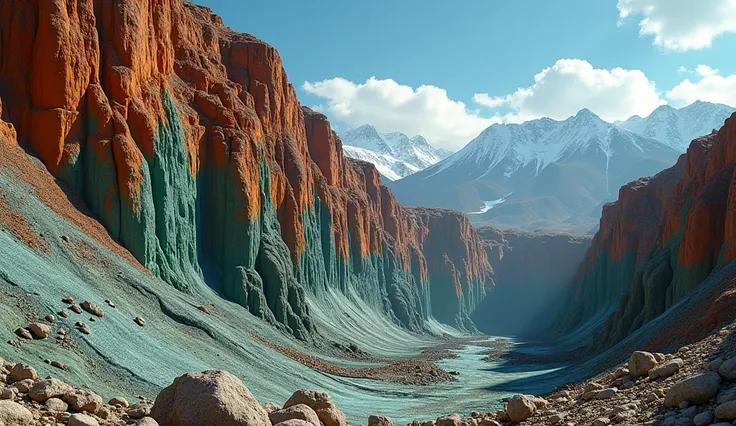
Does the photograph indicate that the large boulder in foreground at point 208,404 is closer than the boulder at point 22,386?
Yes

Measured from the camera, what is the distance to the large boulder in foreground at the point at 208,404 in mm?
10898

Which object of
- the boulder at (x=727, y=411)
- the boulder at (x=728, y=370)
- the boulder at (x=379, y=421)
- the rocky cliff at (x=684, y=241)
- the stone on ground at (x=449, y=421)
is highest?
the rocky cliff at (x=684, y=241)

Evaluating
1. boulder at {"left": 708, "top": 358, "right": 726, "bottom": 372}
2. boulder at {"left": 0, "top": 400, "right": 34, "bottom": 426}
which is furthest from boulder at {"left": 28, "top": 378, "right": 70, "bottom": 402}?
boulder at {"left": 708, "top": 358, "right": 726, "bottom": 372}

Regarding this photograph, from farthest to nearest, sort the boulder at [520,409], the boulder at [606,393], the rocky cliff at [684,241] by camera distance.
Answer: the rocky cliff at [684,241] → the boulder at [520,409] → the boulder at [606,393]

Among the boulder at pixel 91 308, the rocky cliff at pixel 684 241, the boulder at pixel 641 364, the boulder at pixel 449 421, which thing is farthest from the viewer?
the rocky cliff at pixel 684 241

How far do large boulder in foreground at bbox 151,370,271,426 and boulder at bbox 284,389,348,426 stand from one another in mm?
2966

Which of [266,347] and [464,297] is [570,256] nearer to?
[464,297]

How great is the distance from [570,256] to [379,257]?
287 feet

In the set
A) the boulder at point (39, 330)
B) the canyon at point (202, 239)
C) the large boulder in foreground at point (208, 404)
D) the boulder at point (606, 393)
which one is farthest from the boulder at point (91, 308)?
the boulder at point (606, 393)

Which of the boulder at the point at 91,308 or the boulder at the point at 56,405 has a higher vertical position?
the boulder at the point at 91,308

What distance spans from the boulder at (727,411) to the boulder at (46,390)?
11.8 m

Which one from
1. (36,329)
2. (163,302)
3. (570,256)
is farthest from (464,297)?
(36,329)

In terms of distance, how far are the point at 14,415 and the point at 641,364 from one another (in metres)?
13.8

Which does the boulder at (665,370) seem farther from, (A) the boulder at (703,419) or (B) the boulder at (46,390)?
(B) the boulder at (46,390)
